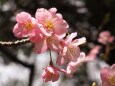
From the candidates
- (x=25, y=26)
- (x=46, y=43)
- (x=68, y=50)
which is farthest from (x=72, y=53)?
(x=25, y=26)

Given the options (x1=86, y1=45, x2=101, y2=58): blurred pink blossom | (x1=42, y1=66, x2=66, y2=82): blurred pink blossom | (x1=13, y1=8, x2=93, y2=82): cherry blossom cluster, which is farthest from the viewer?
(x1=86, y1=45, x2=101, y2=58): blurred pink blossom

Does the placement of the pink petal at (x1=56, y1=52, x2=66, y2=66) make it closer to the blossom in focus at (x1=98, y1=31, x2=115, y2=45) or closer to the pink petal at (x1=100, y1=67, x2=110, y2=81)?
the pink petal at (x1=100, y1=67, x2=110, y2=81)

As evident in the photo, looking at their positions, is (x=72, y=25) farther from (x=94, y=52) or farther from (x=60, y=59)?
(x=60, y=59)

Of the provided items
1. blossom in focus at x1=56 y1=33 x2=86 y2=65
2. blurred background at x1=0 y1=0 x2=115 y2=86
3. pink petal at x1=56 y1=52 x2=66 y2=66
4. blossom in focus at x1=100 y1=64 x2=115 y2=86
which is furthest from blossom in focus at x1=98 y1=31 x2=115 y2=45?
pink petal at x1=56 y1=52 x2=66 y2=66

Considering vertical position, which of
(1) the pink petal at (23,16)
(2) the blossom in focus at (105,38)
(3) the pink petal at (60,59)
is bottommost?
(3) the pink petal at (60,59)

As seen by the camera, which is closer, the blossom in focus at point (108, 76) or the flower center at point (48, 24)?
the flower center at point (48, 24)

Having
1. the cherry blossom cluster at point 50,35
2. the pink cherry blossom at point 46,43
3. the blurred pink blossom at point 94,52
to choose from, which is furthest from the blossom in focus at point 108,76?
the blurred pink blossom at point 94,52

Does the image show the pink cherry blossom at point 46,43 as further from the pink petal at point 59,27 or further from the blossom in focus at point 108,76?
the blossom in focus at point 108,76
